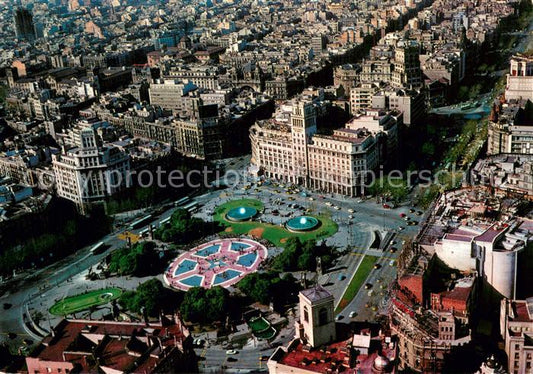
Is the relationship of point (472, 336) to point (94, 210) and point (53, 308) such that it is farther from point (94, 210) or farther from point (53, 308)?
point (94, 210)

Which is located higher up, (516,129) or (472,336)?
(516,129)

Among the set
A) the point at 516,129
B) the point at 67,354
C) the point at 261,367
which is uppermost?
Result: the point at 516,129

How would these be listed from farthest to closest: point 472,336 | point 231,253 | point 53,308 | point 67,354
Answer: point 231,253 < point 53,308 < point 472,336 < point 67,354

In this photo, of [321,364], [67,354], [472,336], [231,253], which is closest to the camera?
[321,364]

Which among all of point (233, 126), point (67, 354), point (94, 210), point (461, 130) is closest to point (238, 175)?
point (233, 126)

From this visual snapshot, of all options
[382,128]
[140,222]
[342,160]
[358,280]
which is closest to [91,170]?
[140,222]

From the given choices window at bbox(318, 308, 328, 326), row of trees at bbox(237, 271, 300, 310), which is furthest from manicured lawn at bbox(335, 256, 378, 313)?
window at bbox(318, 308, 328, 326)

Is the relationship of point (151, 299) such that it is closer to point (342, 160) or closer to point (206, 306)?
point (206, 306)

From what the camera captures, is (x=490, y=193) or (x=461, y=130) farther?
(x=461, y=130)
